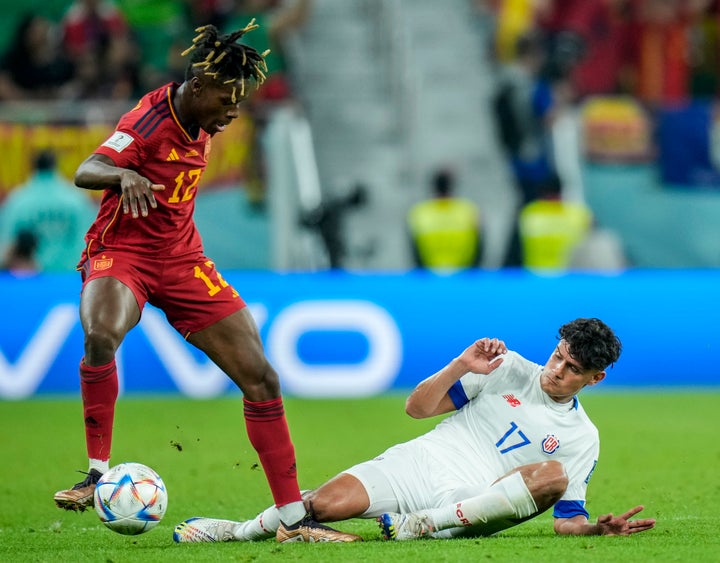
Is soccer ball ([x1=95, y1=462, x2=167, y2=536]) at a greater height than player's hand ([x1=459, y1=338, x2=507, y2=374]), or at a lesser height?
lesser

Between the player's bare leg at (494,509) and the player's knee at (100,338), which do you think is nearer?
the player's bare leg at (494,509)

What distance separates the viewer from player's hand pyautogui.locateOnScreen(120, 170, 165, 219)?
5.18m

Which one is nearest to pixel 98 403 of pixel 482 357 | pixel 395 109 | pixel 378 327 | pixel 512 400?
pixel 482 357

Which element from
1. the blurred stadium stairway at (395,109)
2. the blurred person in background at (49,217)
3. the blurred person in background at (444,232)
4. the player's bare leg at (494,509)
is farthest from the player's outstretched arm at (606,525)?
the blurred stadium stairway at (395,109)

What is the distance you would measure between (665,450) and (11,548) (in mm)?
4850

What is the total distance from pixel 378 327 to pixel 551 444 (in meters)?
6.27

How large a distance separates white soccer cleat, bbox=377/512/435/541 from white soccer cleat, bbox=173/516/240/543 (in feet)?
2.32

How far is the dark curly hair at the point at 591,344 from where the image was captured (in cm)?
518

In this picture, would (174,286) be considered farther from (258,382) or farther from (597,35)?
(597,35)

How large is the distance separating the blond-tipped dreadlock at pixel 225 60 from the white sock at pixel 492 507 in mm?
2018

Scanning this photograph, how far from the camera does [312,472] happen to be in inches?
305

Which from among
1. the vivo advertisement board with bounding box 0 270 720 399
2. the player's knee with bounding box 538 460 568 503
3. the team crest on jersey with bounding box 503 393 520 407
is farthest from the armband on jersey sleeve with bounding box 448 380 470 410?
the vivo advertisement board with bounding box 0 270 720 399

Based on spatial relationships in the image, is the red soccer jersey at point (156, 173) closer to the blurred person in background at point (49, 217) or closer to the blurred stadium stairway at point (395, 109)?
the blurred person in background at point (49, 217)

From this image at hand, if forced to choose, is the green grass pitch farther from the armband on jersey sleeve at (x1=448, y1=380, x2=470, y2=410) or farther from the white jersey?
Answer: the armband on jersey sleeve at (x1=448, y1=380, x2=470, y2=410)
